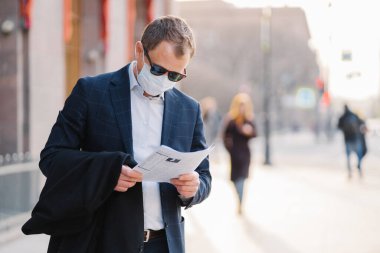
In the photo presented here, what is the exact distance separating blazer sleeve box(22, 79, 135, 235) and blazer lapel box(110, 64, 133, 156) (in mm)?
128

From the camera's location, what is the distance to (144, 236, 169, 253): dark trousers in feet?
8.03

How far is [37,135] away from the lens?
29.9 ft

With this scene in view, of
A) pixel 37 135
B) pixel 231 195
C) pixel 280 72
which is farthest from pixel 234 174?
pixel 280 72

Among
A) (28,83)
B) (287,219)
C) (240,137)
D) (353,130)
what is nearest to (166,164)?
(287,219)

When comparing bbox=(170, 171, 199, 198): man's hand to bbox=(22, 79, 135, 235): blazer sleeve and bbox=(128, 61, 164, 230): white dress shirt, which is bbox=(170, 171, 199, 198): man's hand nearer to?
bbox=(128, 61, 164, 230): white dress shirt

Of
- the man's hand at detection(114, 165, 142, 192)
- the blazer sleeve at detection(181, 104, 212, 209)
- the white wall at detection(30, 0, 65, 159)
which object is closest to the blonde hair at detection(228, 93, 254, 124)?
the white wall at detection(30, 0, 65, 159)

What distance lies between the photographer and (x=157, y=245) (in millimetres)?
2469

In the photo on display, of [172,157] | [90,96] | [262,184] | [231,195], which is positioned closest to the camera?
[172,157]

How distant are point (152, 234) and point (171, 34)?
2.89 ft

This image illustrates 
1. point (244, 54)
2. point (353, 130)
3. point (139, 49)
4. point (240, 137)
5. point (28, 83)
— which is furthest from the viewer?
point (244, 54)

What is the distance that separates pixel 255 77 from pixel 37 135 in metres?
53.3

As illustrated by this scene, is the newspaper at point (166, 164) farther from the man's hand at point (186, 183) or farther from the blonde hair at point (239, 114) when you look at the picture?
the blonde hair at point (239, 114)

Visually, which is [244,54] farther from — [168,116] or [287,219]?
[168,116]

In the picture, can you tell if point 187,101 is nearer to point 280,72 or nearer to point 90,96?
point 90,96
